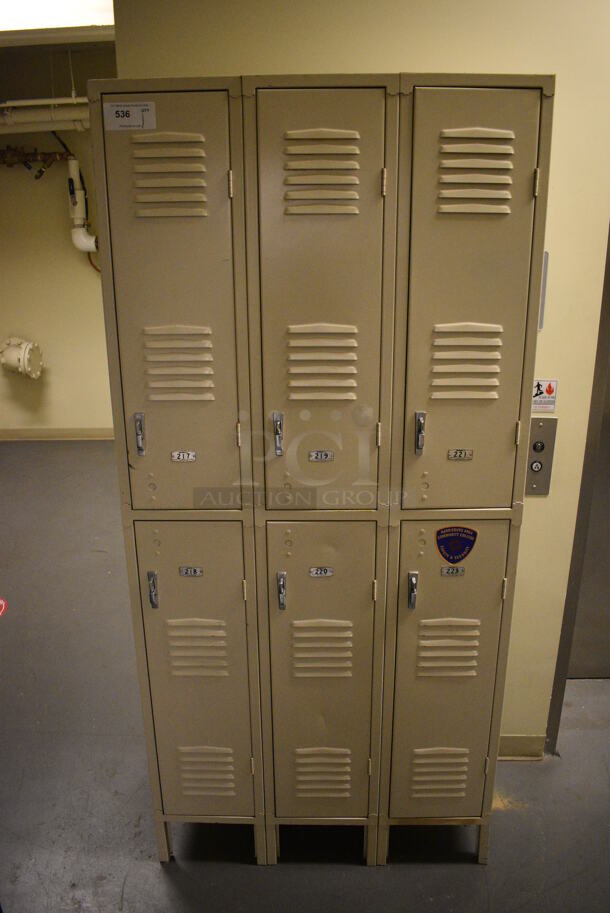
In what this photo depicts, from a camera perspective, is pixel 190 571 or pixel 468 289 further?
pixel 190 571

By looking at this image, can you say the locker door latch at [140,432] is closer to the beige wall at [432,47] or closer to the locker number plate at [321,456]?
the locker number plate at [321,456]

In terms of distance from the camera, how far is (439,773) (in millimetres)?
1864

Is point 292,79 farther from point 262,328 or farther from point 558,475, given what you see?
point 558,475

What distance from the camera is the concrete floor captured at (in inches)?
72.2

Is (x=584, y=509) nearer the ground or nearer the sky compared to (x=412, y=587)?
nearer the sky

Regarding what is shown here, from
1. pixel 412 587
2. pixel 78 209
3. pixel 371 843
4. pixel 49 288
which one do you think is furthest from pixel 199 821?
pixel 49 288

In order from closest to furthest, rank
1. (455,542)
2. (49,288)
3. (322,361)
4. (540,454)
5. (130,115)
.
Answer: (130,115) < (322,361) < (455,542) < (540,454) < (49,288)

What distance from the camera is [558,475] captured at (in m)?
2.05

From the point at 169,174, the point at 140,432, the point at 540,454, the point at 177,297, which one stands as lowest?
the point at 540,454

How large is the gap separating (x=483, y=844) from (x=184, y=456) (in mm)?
1656

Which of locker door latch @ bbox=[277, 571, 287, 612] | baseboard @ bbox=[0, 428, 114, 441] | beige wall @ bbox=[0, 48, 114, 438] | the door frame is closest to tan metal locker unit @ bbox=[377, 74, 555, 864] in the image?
locker door latch @ bbox=[277, 571, 287, 612]

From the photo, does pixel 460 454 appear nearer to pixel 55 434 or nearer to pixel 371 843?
pixel 371 843

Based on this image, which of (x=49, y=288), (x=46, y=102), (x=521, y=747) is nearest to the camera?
(x=521, y=747)

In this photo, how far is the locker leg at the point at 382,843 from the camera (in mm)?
1913
